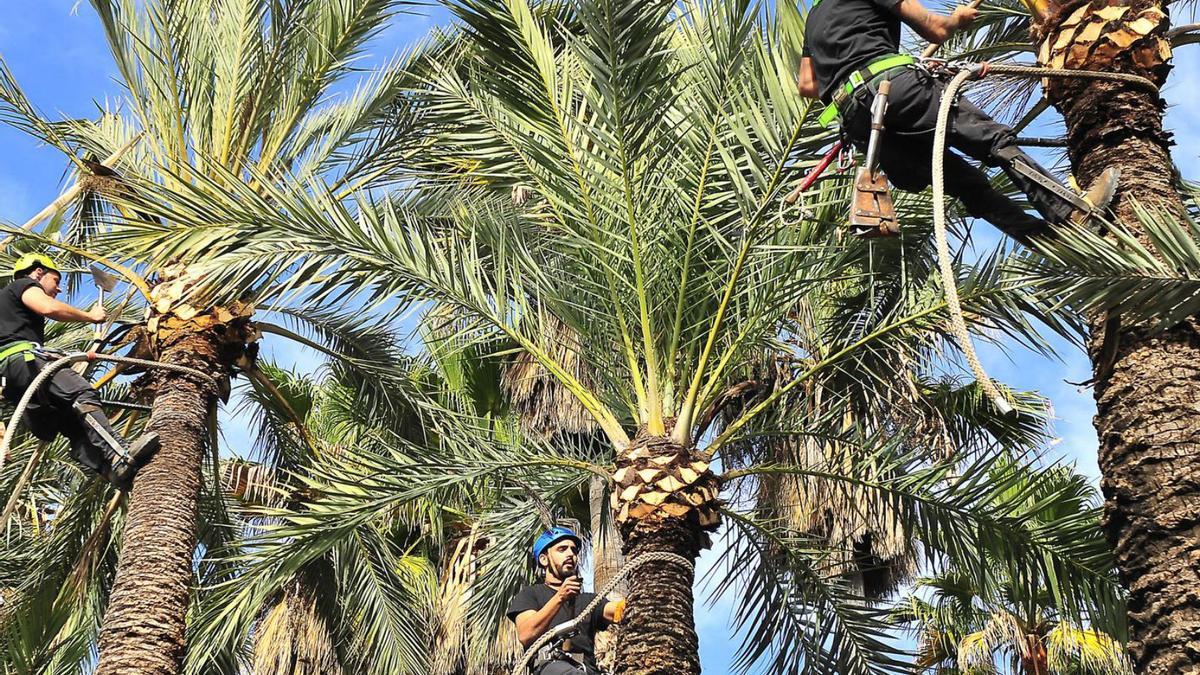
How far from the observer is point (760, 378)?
9.99m

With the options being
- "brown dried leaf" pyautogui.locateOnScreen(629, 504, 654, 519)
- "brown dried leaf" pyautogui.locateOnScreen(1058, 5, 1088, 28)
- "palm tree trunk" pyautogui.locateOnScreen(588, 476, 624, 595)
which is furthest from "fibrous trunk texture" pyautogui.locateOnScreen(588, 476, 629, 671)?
"brown dried leaf" pyautogui.locateOnScreen(1058, 5, 1088, 28)

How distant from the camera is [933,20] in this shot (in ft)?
18.5

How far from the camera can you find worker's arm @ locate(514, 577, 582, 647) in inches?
268

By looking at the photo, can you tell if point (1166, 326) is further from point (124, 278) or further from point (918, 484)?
point (124, 278)

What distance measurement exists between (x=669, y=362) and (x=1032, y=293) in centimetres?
215

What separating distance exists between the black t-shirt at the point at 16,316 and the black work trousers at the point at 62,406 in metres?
0.25

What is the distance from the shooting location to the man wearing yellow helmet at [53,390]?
9070 mm

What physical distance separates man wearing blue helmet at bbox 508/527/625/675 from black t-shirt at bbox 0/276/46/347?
→ 4247mm

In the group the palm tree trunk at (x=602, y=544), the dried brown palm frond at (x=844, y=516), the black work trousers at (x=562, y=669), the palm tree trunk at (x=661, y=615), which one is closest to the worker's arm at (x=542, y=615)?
the black work trousers at (x=562, y=669)

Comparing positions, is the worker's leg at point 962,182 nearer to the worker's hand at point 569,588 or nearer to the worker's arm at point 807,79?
the worker's arm at point 807,79

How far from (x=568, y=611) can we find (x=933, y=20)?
3.35 metres

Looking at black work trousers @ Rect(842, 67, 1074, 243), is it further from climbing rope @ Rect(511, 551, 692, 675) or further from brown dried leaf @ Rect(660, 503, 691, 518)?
climbing rope @ Rect(511, 551, 692, 675)

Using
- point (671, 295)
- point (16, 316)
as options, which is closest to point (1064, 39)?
point (671, 295)

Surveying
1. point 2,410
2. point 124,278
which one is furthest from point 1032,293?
point 2,410
